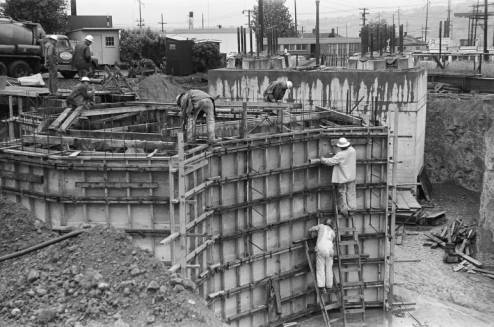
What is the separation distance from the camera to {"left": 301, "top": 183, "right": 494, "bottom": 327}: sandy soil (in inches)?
607

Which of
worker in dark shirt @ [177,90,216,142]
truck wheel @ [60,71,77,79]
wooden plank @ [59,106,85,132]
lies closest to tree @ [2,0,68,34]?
truck wheel @ [60,71,77,79]

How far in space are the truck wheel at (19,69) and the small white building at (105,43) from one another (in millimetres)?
14009

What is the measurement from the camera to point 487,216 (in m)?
19.2

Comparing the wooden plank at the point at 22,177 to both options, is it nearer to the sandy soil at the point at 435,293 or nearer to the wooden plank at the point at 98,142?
the wooden plank at the point at 98,142

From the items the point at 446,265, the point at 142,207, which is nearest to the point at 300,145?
the point at 142,207

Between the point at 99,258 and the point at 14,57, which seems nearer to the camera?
the point at 99,258

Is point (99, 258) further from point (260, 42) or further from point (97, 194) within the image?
point (260, 42)

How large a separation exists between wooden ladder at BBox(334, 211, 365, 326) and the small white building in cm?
2960

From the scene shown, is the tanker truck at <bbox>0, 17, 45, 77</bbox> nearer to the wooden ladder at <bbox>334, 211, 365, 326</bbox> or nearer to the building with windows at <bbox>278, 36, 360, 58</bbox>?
the wooden ladder at <bbox>334, 211, 365, 326</bbox>

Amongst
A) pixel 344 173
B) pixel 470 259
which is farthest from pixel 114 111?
pixel 470 259

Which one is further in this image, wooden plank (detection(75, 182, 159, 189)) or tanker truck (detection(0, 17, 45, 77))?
tanker truck (detection(0, 17, 45, 77))

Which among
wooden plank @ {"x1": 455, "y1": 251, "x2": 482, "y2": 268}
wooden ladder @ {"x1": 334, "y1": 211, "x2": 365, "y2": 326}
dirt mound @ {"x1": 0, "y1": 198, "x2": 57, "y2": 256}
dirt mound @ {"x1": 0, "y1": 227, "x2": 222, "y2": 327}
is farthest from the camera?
wooden plank @ {"x1": 455, "y1": 251, "x2": 482, "y2": 268}

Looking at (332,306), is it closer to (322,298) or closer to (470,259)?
(322,298)

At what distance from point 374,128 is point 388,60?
1034cm
